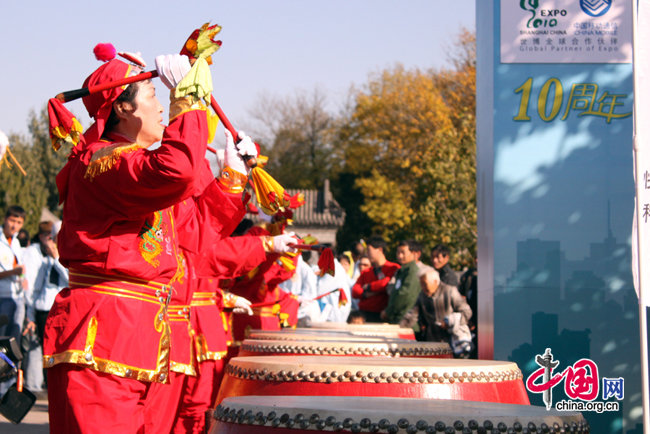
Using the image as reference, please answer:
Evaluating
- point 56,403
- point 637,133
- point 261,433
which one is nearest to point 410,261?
point 637,133

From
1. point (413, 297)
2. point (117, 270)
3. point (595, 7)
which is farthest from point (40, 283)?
point (595, 7)

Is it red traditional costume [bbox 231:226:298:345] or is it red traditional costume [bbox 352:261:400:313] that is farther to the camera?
red traditional costume [bbox 352:261:400:313]

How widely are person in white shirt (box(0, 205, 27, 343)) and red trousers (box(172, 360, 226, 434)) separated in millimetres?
3241

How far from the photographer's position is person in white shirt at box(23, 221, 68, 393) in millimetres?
6980

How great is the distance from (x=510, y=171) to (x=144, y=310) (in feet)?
8.22

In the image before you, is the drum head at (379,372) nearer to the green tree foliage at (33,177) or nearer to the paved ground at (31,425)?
the paved ground at (31,425)

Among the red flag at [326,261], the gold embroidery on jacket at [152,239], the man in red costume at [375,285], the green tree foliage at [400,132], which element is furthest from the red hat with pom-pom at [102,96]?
the green tree foliage at [400,132]

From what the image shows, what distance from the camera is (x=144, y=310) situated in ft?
7.27

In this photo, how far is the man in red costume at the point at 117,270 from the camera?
202 centimetres

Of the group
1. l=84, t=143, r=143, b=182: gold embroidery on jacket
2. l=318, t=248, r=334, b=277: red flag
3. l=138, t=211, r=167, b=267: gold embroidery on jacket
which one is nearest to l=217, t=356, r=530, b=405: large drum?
l=138, t=211, r=167, b=267: gold embroidery on jacket

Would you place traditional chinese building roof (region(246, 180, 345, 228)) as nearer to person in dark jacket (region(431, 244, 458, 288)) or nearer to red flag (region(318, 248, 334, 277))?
person in dark jacket (region(431, 244, 458, 288))

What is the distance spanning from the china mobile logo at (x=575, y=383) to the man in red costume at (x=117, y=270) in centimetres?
251

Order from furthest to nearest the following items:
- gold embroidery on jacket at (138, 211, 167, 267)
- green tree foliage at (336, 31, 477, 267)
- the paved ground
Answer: green tree foliage at (336, 31, 477, 267), the paved ground, gold embroidery on jacket at (138, 211, 167, 267)

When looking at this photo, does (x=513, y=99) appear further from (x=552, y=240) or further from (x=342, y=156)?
(x=342, y=156)
